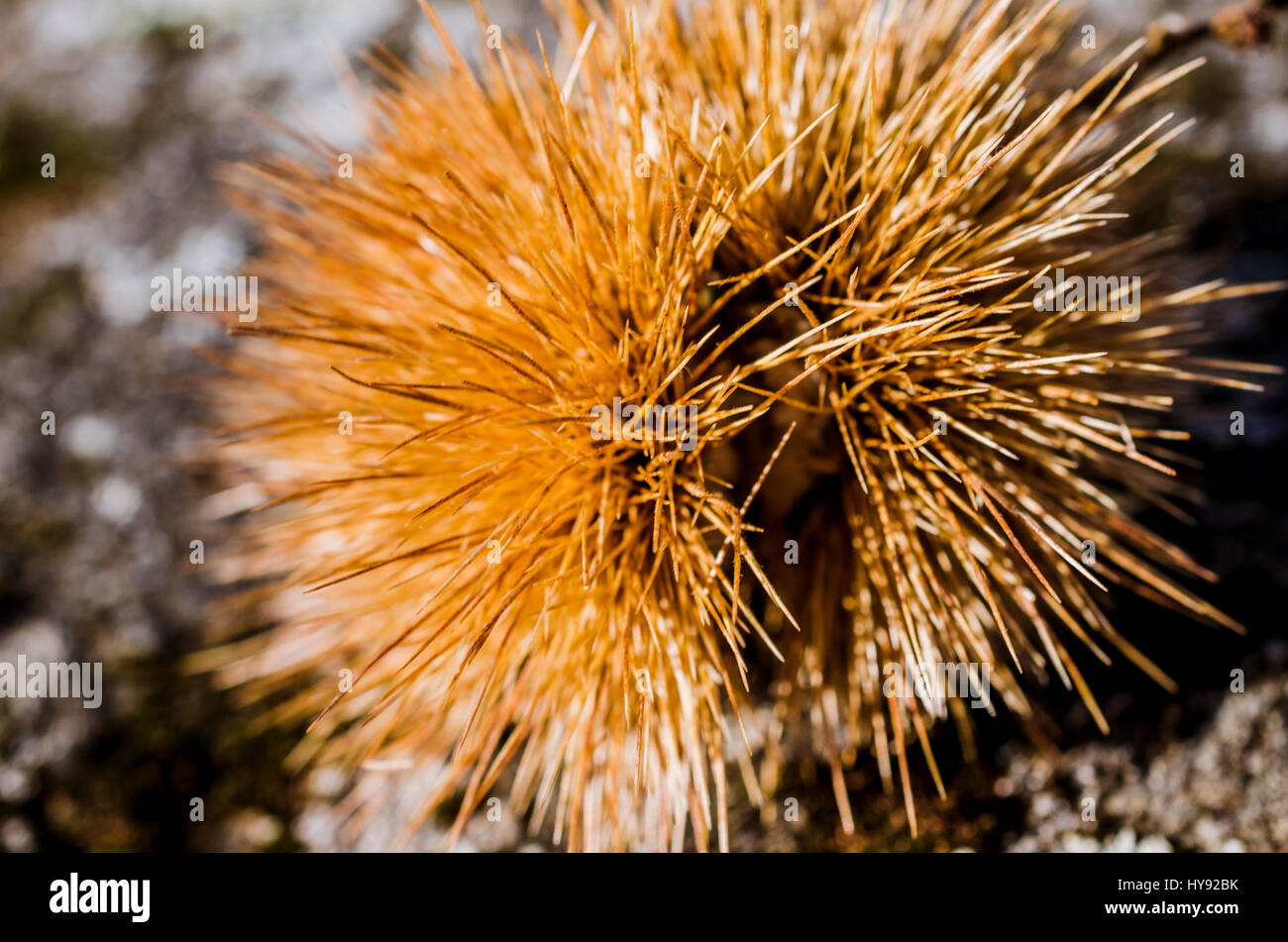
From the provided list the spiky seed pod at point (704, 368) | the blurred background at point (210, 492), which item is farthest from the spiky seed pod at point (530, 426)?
the blurred background at point (210, 492)

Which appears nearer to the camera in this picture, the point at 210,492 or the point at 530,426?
the point at 530,426

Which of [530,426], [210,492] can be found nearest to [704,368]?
[530,426]

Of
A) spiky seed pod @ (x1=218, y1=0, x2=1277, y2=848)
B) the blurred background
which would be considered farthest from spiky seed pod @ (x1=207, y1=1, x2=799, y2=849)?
the blurred background

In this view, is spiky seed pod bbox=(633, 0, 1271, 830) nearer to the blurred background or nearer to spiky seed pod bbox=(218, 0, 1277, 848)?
spiky seed pod bbox=(218, 0, 1277, 848)

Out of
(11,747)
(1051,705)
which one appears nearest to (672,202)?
(1051,705)

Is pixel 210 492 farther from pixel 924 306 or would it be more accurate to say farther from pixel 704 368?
pixel 924 306

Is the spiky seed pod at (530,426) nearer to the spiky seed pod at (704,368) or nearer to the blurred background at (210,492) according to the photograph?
the spiky seed pod at (704,368)
